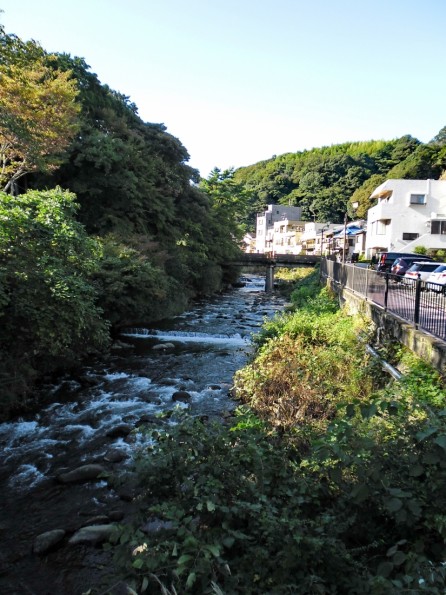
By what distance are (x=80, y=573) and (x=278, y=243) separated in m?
80.9

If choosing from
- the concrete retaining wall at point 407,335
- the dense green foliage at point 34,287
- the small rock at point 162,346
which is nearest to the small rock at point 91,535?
the dense green foliage at point 34,287

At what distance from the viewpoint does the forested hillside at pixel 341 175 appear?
6069cm

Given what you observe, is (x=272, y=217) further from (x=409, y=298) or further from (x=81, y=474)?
(x=81, y=474)

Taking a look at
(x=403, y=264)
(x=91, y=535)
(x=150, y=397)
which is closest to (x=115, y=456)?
(x=91, y=535)

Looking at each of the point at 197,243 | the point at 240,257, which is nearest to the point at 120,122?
the point at 197,243

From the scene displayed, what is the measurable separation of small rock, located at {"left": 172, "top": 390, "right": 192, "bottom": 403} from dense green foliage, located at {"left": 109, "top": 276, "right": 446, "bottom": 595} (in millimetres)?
6035

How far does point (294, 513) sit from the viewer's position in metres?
3.13

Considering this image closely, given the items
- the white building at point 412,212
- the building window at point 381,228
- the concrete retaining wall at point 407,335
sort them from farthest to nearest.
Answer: the building window at point 381,228 → the white building at point 412,212 → the concrete retaining wall at point 407,335

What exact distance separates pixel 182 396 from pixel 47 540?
17.2ft

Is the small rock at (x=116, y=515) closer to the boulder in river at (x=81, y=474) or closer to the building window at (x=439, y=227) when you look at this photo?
the boulder in river at (x=81, y=474)

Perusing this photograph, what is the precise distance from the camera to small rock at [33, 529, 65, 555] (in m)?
4.95

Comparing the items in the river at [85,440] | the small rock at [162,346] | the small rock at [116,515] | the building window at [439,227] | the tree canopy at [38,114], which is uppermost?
the tree canopy at [38,114]

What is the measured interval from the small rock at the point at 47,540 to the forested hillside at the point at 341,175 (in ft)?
179

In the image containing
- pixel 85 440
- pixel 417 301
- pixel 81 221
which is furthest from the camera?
pixel 81 221
